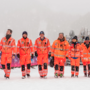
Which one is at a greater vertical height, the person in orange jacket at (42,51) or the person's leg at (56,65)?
the person in orange jacket at (42,51)

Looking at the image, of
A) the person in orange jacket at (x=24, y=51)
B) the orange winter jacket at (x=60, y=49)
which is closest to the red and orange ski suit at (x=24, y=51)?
the person in orange jacket at (x=24, y=51)

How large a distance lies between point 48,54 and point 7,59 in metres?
1.80

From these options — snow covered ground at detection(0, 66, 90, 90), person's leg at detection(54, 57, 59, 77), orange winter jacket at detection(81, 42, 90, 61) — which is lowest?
snow covered ground at detection(0, 66, 90, 90)

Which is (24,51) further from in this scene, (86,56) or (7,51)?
(86,56)

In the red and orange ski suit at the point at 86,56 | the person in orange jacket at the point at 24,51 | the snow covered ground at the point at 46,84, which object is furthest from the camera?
the red and orange ski suit at the point at 86,56

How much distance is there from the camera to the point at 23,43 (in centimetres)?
580

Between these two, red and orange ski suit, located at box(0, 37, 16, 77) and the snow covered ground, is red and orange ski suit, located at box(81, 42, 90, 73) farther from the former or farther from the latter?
red and orange ski suit, located at box(0, 37, 16, 77)

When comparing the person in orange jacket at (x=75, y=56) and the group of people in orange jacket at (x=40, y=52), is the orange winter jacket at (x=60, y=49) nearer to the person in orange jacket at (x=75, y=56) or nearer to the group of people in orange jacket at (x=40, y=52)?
the group of people in orange jacket at (x=40, y=52)

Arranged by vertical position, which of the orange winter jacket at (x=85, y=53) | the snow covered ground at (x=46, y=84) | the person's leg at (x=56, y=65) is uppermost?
the orange winter jacket at (x=85, y=53)

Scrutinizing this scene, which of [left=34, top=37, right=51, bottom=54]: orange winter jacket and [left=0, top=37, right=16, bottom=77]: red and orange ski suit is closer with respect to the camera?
[left=0, top=37, right=16, bottom=77]: red and orange ski suit

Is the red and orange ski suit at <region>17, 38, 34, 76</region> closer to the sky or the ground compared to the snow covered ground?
closer to the sky

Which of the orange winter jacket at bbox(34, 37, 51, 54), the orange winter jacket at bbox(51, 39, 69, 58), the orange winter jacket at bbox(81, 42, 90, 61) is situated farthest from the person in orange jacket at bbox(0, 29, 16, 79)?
the orange winter jacket at bbox(81, 42, 90, 61)

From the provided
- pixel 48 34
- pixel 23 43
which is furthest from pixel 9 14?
pixel 23 43

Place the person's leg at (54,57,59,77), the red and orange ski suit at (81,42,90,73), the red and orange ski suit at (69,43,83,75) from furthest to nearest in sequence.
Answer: the red and orange ski suit at (81,42,90,73) < the red and orange ski suit at (69,43,83,75) < the person's leg at (54,57,59,77)
